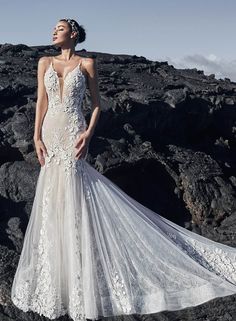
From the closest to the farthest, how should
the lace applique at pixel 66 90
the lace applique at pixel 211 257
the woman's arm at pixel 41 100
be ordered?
1. the lace applique at pixel 66 90
2. the woman's arm at pixel 41 100
3. the lace applique at pixel 211 257

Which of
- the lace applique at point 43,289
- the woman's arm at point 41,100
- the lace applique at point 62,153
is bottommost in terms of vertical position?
the lace applique at point 43,289

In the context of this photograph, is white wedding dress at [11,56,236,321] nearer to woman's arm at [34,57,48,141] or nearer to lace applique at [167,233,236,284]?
woman's arm at [34,57,48,141]

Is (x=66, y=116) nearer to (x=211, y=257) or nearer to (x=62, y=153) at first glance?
(x=62, y=153)

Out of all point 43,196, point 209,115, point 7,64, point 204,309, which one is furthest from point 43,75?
point 209,115

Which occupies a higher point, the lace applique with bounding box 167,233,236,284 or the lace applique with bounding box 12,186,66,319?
the lace applique with bounding box 167,233,236,284

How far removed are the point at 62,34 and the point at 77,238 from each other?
164cm

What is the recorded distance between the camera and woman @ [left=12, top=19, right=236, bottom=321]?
→ 535cm

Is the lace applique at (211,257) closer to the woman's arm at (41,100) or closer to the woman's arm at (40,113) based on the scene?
the woman's arm at (40,113)

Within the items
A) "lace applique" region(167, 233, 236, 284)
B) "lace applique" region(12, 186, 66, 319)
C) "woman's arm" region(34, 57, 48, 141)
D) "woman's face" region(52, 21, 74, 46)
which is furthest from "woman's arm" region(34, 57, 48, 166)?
"lace applique" region(167, 233, 236, 284)

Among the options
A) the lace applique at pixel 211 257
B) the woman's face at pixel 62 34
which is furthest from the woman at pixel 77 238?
the lace applique at pixel 211 257

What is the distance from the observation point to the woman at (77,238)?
211 inches

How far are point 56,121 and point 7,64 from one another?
3.69 meters

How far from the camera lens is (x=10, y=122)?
7.43 meters

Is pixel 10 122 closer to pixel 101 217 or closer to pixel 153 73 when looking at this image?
pixel 101 217
